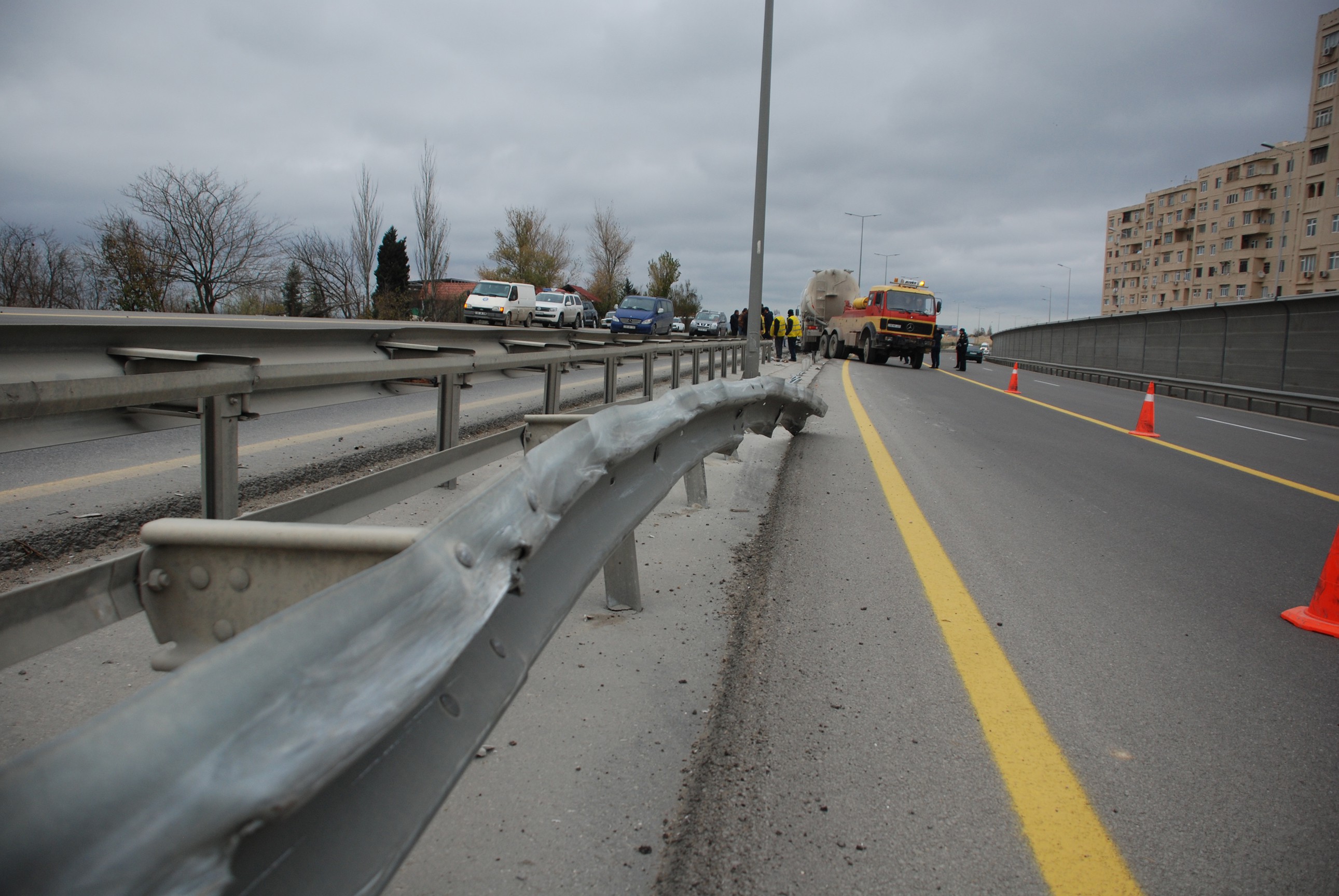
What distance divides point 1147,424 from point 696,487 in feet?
30.3

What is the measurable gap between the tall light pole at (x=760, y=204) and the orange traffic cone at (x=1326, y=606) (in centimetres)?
1155

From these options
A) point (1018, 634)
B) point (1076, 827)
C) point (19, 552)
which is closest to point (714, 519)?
point (1018, 634)

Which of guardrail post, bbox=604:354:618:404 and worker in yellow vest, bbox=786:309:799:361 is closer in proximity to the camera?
guardrail post, bbox=604:354:618:404

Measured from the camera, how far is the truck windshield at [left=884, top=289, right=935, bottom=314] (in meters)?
Answer: 32.8

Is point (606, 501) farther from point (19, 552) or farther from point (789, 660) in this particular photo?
point (19, 552)

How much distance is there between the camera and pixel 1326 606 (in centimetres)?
390

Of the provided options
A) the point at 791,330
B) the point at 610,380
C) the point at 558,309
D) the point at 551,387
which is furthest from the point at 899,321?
the point at 551,387

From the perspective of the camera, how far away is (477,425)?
8852 mm

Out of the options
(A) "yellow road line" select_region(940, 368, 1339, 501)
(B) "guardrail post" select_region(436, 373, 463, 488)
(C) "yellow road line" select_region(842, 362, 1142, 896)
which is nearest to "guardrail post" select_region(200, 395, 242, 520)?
(B) "guardrail post" select_region(436, 373, 463, 488)

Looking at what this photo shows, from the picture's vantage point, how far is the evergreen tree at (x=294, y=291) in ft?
144

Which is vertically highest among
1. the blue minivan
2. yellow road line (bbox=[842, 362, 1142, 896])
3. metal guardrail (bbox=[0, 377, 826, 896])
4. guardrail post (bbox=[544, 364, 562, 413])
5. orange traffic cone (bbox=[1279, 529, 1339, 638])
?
the blue minivan

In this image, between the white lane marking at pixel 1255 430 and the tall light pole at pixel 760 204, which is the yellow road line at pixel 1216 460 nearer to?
the white lane marking at pixel 1255 430

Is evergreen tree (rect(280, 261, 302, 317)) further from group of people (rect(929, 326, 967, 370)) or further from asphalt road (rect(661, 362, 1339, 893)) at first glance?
asphalt road (rect(661, 362, 1339, 893))

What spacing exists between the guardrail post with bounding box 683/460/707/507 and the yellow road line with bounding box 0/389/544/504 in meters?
2.72
